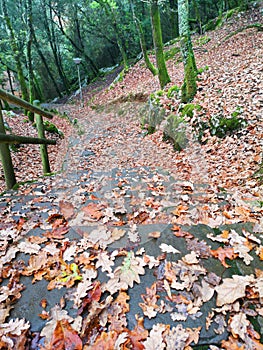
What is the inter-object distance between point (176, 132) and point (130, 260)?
179 inches

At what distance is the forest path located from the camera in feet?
4.79

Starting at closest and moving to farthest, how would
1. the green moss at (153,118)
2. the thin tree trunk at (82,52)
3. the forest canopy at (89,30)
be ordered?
the green moss at (153,118) < the forest canopy at (89,30) < the thin tree trunk at (82,52)

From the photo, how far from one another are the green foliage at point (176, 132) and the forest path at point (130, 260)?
242 centimetres

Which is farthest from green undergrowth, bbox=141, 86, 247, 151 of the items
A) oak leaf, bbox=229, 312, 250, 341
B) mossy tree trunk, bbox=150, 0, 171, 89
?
oak leaf, bbox=229, 312, 250, 341

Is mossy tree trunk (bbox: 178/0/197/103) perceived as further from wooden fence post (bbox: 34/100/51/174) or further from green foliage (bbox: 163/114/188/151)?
wooden fence post (bbox: 34/100/51/174)

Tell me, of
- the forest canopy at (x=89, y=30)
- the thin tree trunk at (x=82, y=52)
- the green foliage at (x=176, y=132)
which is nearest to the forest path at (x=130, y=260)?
the green foliage at (x=176, y=132)

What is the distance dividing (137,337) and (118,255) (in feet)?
2.18

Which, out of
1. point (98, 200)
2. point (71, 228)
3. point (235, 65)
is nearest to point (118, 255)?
point (71, 228)

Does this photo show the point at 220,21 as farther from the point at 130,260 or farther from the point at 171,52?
the point at 130,260

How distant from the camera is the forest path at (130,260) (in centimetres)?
146

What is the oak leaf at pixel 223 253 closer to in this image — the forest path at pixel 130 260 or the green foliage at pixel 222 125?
the forest path at pixel 130 260

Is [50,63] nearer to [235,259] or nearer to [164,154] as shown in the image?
[164,154]

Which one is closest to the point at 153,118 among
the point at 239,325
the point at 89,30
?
the point at 239,325

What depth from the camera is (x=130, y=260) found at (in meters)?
1.90
